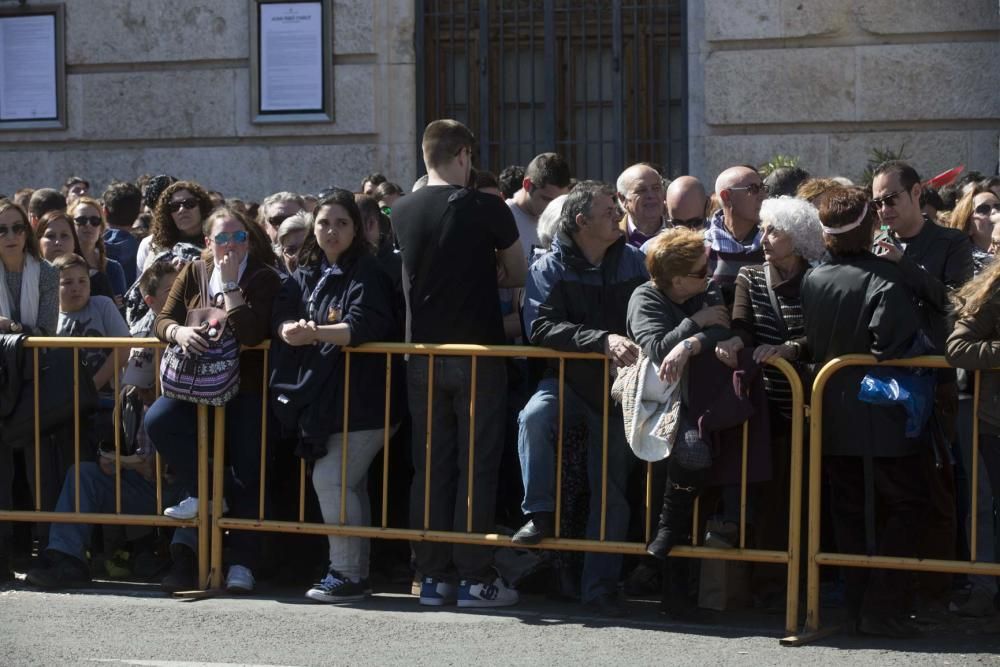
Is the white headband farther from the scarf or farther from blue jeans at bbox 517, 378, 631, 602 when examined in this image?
the scarf

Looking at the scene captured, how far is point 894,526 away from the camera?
21.6ft

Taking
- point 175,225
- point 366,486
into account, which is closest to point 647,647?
point 366,486

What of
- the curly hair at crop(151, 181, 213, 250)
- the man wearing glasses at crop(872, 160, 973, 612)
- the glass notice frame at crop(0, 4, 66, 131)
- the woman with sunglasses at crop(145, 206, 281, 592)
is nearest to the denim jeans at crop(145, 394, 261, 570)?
the woman with sunglasses at crop(145, 206, 281, 592)

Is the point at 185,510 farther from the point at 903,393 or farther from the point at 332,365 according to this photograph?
the point at 903,393

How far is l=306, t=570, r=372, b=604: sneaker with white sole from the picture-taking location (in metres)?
7.27

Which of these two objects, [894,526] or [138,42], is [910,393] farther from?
[138,42]

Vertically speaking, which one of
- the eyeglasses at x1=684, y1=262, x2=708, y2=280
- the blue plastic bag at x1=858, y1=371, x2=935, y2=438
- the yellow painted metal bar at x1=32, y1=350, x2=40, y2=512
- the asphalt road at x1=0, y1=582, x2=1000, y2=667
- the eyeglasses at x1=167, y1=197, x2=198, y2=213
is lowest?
the asphalt road at x1=0, y1=582, x2=1000, y2=667

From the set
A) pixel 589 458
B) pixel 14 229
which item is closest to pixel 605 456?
pixel 589 458

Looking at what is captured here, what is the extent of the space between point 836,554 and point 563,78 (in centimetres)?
756

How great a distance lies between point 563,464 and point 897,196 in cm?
196

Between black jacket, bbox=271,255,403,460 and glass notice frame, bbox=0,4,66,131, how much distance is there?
7.67 metres

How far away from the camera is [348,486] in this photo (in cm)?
732

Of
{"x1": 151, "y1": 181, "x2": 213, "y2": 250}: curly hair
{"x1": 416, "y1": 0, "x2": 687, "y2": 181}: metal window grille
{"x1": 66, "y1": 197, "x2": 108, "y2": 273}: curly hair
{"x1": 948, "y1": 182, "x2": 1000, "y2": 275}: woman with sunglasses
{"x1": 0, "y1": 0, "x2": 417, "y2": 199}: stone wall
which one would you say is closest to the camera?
{"x1": 948, "y1": 182, "x2": 1000, "y2": 275}: woman with sunglasses

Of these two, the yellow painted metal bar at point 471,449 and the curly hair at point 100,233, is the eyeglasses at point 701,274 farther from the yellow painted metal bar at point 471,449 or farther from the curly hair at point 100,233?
the curly hair at point 100,233
